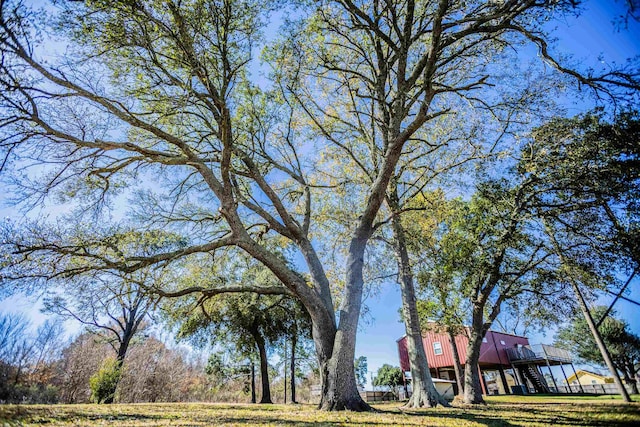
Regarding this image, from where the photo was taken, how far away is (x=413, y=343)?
8859mm

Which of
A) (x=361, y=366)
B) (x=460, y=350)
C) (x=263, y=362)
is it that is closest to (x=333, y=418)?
(x=263, y=362)

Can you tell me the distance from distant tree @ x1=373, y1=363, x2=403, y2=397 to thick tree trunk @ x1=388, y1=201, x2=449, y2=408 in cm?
2498

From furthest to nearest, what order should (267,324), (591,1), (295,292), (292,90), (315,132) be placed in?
(267,324), (315,132), (292,90), (295,292), (591,1)

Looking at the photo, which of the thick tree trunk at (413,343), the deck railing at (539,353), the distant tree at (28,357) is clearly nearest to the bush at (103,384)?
the distant tree at (28,357)

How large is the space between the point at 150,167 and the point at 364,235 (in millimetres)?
6898

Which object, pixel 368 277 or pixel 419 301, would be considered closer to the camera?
pixel 368 277

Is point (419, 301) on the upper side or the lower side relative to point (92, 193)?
lower

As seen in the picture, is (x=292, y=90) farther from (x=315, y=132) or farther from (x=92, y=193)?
(x=92, y=193)

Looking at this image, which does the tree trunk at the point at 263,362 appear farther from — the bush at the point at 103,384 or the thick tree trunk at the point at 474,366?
the thick tree trunk at the point at 474,366

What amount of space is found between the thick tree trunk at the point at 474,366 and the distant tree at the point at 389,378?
73.4ft

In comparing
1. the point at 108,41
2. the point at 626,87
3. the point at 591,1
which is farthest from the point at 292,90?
the point at 626,87

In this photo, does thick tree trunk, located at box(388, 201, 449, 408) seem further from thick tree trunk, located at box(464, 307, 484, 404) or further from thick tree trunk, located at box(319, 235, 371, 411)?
thick tree trunk, located at box(319, 235, 371, 411)

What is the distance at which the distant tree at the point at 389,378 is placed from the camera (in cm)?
3019

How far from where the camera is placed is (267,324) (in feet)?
62.8
